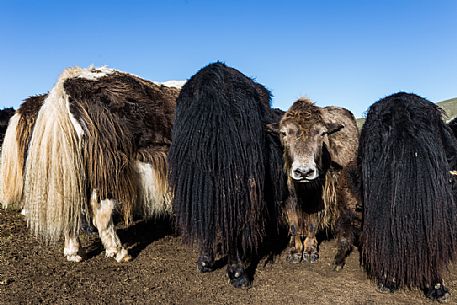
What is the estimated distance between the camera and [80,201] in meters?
3.81

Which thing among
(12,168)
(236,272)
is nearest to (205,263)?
(236,272)

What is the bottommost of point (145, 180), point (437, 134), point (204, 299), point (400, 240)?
point (204, 299)

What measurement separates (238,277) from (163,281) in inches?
27.8

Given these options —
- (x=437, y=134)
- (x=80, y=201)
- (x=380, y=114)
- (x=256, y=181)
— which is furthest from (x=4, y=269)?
(x=437, y=134)

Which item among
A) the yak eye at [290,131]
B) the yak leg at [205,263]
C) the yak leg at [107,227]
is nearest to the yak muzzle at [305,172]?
the yak eye at [290,131]

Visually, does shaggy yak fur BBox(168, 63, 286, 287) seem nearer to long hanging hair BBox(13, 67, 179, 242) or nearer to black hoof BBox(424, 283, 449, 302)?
long hanging hair BBox(13, 67, 179, 242)

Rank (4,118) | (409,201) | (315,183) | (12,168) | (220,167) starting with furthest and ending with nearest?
(4,118)
(12,168)
(315,183)
(220,167)
(409,201)

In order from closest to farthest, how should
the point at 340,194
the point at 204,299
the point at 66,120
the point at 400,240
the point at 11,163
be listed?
the point at 400,240
the point at 204,299
the point at 66,120
the point at 340,194
the point at 11,163

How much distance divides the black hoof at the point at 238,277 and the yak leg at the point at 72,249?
1.68 m

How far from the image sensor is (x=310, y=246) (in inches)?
167

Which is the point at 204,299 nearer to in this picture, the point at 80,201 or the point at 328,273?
the point at 328,273

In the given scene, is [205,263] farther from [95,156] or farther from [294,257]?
[95,156]

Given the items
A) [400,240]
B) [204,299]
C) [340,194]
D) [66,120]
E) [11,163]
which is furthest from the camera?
[11,163]

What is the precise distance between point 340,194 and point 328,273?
84 cm
